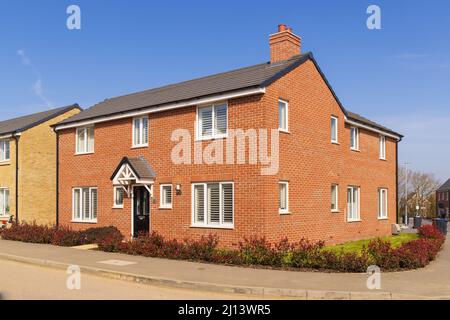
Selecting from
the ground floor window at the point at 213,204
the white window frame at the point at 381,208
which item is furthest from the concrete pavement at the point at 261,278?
the white window frame at the point at 381,208

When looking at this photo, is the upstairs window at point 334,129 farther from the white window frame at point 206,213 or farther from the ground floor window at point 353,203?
the white window frame at point 206,213

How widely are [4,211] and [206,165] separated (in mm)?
14865

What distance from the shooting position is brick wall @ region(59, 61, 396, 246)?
585 inches

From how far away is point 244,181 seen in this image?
1493 cm

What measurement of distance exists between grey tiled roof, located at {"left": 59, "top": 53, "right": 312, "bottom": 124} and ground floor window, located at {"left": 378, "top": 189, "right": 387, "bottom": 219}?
1010cm

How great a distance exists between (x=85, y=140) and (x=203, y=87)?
271 inches

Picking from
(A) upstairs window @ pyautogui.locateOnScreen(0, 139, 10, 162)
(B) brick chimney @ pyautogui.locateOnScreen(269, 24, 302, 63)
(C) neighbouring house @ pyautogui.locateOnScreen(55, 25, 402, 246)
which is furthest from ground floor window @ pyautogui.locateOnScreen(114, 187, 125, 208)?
(A) upstairs window @ pyautogui.locateOnScreen(0, 139, 10, 162)

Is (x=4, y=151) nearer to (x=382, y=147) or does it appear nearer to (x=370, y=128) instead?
(x=370, y=128)

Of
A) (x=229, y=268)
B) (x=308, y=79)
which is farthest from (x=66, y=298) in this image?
(x=308, y=79)

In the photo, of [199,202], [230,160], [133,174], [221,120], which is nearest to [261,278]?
[230,160]

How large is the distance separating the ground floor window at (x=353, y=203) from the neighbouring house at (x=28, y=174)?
15.4 meters

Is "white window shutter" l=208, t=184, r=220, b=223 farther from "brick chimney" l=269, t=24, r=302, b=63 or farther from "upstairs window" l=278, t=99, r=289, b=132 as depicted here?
"brick chimney" l=269, t=24, r=302, b=63

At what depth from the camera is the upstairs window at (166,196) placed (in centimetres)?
1730
